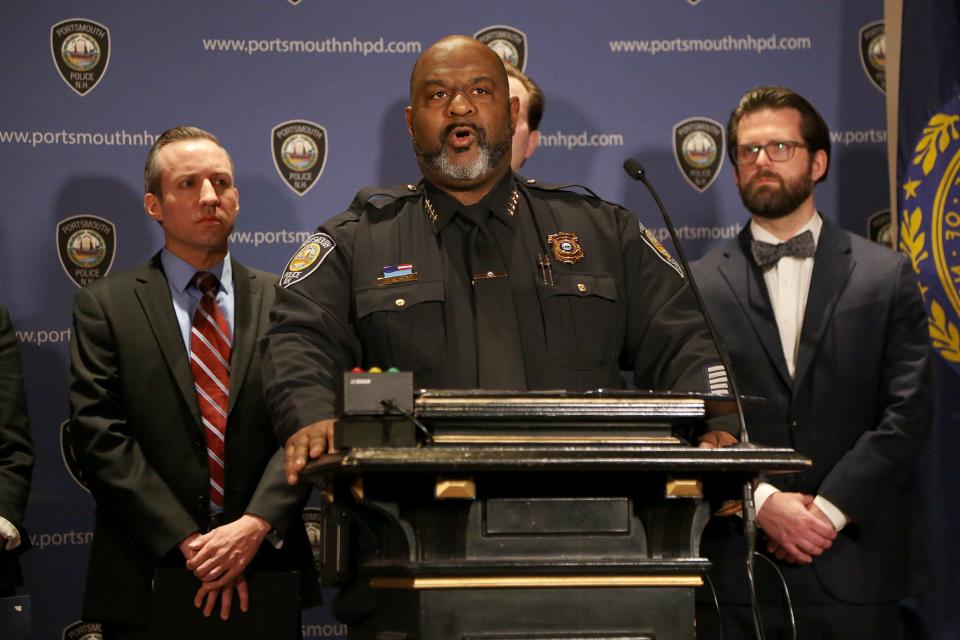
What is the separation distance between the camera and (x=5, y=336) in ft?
12.8

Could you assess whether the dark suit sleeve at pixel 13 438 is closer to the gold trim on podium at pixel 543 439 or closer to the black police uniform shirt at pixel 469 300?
the black police uniform shirt at pixel 469 300

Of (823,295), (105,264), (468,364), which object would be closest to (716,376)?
(468,364)

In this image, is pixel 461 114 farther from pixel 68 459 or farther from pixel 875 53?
pixel 875 53

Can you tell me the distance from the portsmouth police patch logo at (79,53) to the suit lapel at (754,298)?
2342mm

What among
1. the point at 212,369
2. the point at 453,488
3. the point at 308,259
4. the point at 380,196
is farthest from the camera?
the point at 212,369

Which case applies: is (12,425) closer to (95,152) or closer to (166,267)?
(166,267)

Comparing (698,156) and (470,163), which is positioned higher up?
(698,156)

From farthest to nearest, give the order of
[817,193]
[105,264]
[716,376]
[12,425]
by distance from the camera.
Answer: [817,193]
[105,264]
[12,425]
[716,376]

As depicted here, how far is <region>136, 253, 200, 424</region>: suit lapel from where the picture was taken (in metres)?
3.67

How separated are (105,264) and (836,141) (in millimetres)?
2772

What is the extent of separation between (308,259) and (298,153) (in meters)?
1.73

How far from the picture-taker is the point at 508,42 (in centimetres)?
466

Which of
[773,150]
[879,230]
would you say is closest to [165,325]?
[773,150]

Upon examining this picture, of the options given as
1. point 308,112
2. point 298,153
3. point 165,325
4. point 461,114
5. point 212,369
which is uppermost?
point 308,112
